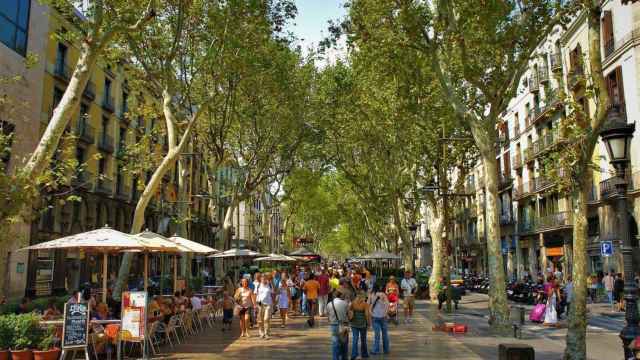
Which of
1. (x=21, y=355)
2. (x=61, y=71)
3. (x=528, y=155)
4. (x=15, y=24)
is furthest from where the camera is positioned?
(x=528, y=155)

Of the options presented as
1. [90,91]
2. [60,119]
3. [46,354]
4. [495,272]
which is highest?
[90,91]

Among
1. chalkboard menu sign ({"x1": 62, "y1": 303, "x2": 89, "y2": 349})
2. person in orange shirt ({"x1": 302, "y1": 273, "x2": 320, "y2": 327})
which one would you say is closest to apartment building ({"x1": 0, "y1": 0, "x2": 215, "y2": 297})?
person in orange shirt ({"x1": 302, "y1": 273, "x2": 320, "y2": 327})

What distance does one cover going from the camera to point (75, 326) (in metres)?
9.80

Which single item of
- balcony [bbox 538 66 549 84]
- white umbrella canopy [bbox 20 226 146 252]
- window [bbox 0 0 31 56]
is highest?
balcony [bbox 538 66 549 84]

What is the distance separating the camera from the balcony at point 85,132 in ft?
105

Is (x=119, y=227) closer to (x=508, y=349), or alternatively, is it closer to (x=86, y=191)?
(x=86, y=191)

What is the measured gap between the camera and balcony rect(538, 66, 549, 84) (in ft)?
121

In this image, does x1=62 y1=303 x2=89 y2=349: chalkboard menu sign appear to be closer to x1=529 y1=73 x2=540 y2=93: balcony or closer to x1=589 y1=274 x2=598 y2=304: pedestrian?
x1=589 y1=274 x2=598 y2=304: pedestrian

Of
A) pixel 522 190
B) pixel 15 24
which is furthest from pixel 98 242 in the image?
pixel 522 190

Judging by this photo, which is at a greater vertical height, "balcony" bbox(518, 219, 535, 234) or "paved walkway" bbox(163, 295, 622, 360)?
"balcony" bbox(518, 219, 535, 234)

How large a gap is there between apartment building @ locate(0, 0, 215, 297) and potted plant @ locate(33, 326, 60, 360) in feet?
24.3

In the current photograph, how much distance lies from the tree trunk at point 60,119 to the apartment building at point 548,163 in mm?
8851

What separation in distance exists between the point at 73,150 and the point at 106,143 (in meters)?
17.4

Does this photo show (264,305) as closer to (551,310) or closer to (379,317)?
(379,317)
